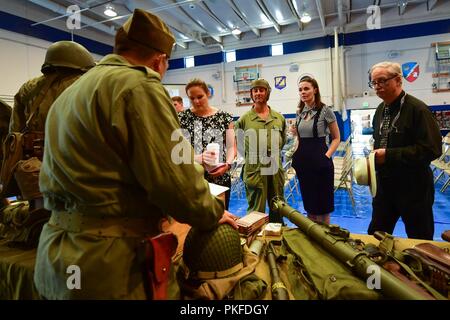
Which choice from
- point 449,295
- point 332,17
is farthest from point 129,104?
point 332,17

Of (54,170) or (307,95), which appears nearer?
(54,170)

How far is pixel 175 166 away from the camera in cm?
102

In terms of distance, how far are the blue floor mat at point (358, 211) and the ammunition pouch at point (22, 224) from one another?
335 centimetres

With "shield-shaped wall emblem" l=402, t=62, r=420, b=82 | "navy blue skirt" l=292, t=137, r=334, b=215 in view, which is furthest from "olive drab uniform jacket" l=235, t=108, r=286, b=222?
"shield-shaped wall emblem" l=402, t=62, r=420, b=82

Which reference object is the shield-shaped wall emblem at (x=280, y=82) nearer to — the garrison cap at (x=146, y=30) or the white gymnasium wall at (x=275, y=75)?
the white gymnasium wall at (x=275, y=75)

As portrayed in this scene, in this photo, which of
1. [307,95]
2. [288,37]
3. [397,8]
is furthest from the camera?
[288,37]

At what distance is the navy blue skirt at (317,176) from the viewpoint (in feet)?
10.3

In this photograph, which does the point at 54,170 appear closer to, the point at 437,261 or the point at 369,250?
the point at 369,250

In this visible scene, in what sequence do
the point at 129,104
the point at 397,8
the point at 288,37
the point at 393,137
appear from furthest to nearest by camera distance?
the point at 288,37 → the point at 397,8 → the point at 393,137 → the point at 129,104

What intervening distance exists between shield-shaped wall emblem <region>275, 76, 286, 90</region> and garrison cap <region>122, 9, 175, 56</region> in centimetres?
998

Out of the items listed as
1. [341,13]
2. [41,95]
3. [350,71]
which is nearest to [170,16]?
[341,13]

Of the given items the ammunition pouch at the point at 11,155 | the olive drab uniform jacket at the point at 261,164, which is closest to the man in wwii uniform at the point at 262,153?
the olive drab uniform jacket at the point at 261,164

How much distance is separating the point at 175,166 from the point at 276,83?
1041cm

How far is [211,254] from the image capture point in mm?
1266
